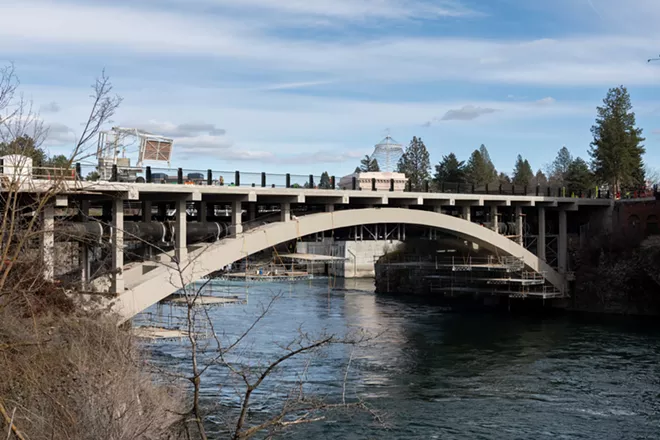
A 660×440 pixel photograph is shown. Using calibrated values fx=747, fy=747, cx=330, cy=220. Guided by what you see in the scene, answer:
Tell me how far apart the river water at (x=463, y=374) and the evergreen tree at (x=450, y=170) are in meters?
55.9

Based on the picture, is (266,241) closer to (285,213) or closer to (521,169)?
(285,213)

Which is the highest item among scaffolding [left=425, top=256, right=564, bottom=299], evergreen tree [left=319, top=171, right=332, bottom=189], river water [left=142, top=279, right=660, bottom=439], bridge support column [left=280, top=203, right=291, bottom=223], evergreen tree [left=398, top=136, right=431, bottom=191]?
evergreen tree [left=398, top=136, right=431, bottom=191]

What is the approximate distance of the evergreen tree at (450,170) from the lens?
99.2 metres

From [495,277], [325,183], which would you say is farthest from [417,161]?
[325,183]

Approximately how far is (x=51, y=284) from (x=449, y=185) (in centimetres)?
2434

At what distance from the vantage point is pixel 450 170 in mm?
100375

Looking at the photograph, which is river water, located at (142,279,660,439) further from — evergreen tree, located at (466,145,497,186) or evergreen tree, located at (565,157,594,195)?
evergreen tree, located at (466,145,497,186)

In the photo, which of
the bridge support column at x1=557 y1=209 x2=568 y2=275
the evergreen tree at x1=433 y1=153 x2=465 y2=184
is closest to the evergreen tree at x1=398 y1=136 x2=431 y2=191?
the evergreen tree at x1=433 y1=153 x2=465 y2=184

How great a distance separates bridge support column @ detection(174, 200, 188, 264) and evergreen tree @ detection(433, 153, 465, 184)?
7674 centimetres

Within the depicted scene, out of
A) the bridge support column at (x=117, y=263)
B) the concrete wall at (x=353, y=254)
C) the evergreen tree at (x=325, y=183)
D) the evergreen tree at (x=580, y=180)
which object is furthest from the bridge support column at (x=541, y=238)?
the concrete wall at (x=353, y=254)

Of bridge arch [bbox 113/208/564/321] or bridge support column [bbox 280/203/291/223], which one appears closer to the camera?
bridge arch [bbox 113/208/564/321]

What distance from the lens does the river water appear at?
20.3 m

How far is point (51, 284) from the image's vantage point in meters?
19.2

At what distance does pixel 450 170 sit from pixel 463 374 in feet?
245
